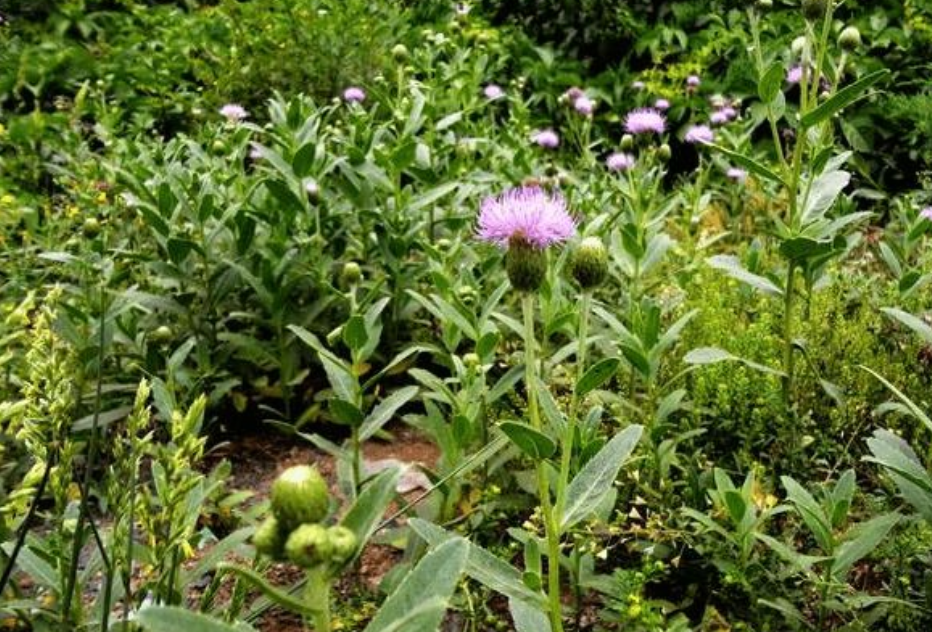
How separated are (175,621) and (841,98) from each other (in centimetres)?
156

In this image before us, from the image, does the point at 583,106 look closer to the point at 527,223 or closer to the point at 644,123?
the point at 644,123

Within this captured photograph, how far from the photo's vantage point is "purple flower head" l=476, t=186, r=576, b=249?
4.59 ft

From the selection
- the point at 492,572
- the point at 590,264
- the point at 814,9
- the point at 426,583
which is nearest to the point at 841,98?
the point at 814,9

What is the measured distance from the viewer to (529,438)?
4.19 feet

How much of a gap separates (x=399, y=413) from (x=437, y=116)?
1.33 meters

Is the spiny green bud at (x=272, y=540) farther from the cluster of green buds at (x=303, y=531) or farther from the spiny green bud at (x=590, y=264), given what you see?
the spiny green bud at (x=590, y=264)

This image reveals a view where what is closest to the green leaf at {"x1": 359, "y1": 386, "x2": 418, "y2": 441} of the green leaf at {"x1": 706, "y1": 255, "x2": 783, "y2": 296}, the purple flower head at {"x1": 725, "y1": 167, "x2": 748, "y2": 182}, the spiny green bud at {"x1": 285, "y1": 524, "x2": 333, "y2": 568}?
the green leaf at {"x1": 706, "y1": 255, "x2": 783, "y2": 296}

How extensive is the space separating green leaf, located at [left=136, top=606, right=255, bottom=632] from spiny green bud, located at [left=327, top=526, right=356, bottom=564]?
0.10m

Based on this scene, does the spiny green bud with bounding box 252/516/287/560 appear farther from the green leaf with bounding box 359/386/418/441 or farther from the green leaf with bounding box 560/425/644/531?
the green leaf with bounding box 359/386/418/441

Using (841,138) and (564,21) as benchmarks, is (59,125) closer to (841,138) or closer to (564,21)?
(564,21)

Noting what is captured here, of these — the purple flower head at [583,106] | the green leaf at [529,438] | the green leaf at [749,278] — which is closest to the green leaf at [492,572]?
the green leaf at [529,438]

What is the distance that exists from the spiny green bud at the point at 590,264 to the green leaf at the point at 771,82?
77 centimetres

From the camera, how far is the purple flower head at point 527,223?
1.40m

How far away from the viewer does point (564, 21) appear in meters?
6.18
